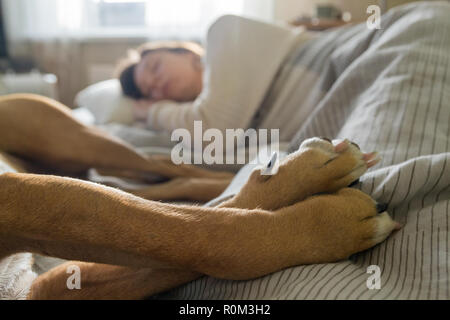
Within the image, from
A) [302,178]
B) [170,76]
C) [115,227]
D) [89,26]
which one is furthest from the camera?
[89,26]

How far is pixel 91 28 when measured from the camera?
343cm

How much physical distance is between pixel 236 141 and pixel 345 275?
83cm

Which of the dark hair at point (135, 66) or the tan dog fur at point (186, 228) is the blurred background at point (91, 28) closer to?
the dark hair at point (135, 66)

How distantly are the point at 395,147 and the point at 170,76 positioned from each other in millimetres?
1146

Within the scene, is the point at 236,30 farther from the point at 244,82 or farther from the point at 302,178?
the point at 302,178

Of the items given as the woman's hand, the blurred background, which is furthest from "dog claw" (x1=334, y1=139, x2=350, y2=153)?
the blurred background

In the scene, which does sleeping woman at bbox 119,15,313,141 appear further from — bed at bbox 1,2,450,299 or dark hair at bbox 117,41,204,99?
dark hair at bbox 117,41,204,99

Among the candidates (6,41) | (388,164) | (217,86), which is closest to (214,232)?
(388,164)

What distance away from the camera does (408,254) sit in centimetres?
52

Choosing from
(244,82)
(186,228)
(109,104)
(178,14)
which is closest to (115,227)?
(186,228)

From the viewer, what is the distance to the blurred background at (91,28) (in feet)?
10.3

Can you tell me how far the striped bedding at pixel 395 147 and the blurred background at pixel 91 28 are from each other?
206 cm

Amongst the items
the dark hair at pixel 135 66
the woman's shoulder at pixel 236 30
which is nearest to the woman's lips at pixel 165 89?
the dark hair at pixel 135 66

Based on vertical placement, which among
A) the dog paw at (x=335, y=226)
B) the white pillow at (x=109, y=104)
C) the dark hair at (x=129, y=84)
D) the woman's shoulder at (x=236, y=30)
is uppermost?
the woman's shoulder at (x=236, y=30)
